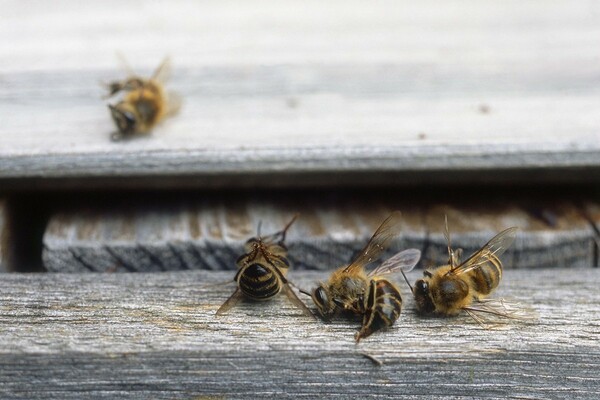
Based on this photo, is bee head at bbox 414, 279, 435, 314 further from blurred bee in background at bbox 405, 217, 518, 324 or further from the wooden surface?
the wooden surface

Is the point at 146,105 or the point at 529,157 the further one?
the point at 146,105

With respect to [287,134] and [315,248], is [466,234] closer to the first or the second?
[315,248]

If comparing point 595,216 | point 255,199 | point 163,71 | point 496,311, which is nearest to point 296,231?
point 255,199

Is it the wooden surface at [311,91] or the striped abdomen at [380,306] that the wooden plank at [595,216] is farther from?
the striped abdomen at [380,306]

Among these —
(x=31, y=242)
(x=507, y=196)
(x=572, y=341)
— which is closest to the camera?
(x=572, y=341)

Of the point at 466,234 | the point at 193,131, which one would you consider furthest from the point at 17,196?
the point at 466,234

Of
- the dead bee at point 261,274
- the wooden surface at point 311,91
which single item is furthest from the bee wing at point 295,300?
the wooden surface at point 311,91
